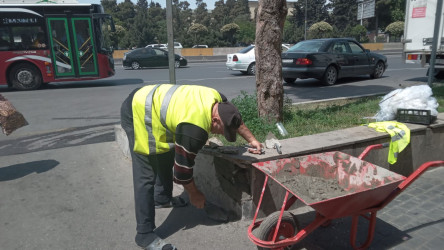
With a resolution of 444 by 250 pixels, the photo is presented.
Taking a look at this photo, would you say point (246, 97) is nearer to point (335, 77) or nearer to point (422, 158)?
point (422, 158)

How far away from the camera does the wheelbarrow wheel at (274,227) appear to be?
2.65 metres

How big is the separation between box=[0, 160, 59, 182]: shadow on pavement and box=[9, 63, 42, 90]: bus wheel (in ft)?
29.2

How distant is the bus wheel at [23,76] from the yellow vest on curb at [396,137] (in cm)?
1230

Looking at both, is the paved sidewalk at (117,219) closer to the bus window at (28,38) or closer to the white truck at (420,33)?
the white truck at (420,33)

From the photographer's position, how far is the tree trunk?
188 inches

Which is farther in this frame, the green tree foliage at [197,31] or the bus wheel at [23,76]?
the green tree foliage at [197,31]

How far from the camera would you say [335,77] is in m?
11.7

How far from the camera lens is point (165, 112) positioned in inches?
108

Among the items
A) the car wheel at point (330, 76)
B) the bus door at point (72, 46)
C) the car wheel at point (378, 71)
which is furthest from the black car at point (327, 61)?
the bus door at point (72, 46)

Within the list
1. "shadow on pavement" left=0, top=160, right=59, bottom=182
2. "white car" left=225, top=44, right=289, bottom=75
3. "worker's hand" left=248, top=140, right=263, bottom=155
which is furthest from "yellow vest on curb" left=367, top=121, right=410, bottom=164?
"white car" left=225, top=44, right=289, bottom=75

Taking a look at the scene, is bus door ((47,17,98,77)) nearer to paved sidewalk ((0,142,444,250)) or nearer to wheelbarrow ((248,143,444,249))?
paved sidewalk ((0,142,444,250))

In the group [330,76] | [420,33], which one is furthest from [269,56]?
[420,33]

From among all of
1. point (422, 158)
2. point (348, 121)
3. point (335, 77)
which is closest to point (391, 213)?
point (422, 158)

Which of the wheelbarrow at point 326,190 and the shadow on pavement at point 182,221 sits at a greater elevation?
the wheelbarrow at point 326,190
